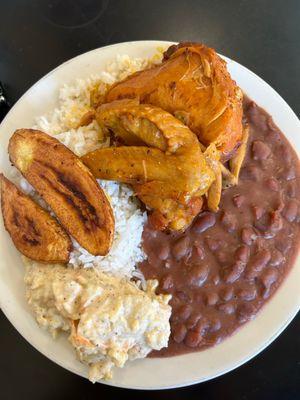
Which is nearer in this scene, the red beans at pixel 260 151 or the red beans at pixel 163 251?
the red beans at pixel 163 251

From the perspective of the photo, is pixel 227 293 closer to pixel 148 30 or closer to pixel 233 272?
pixel 233 272

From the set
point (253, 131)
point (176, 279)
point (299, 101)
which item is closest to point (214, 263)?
point (176, 279)

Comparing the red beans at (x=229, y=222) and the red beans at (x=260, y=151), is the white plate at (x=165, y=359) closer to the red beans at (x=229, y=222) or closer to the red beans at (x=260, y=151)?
the red beans at (x=260, y=151)

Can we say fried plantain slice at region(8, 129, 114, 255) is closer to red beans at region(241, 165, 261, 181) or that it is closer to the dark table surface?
red beans at region(241, 165, 261, 181)

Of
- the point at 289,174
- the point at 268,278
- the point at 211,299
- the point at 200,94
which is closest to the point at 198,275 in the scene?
the point at 211,299

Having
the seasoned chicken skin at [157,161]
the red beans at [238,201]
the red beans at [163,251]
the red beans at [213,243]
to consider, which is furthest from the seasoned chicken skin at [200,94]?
the red beans at [163,251]

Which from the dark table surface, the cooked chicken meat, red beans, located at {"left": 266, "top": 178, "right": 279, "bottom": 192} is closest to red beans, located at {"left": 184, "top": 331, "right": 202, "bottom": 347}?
the cooked chicken meat
